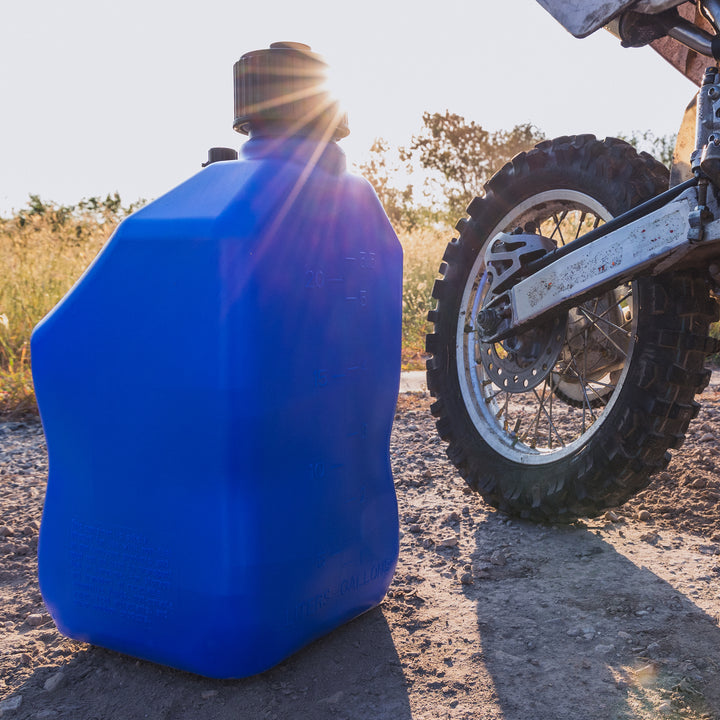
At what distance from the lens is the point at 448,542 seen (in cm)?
212

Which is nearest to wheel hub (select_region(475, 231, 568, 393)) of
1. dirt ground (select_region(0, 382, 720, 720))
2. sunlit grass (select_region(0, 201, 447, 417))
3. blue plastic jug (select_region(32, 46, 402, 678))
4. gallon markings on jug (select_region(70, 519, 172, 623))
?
dirt ground (select_region(0, 382, 720, 720))

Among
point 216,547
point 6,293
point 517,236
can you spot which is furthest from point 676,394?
point 6,293

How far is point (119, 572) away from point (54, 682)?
25 centimetres

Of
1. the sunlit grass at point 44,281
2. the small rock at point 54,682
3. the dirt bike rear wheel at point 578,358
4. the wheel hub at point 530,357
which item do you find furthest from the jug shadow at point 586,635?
the sunlit grass at point 44,281

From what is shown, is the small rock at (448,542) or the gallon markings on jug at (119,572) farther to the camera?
the small rock at (448,542)

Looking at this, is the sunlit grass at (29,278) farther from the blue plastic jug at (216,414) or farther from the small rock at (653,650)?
the small rock at (653,650)

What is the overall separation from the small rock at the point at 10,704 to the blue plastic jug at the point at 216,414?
0.16m

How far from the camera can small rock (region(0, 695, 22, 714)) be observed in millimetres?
1359

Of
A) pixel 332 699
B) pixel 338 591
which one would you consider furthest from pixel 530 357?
pixel 332 699

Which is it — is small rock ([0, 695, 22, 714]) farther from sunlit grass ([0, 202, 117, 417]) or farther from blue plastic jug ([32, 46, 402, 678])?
sunlit grass ([0, 202, 117, 417])

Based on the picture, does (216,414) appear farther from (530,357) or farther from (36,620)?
(530,357)

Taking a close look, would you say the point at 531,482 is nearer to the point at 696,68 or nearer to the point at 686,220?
the point at 686,220

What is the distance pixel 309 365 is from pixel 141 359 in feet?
1.01

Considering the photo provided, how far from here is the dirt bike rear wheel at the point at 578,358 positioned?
196 cm
